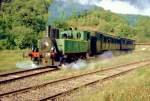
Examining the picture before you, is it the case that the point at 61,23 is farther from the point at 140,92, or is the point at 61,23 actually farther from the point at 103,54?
the point at 140,92

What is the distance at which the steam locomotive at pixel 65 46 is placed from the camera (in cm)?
2236

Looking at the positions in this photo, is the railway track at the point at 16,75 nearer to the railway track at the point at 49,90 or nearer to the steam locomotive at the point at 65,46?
the steam locomotive at the point at 65,46

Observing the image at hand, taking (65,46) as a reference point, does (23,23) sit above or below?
above

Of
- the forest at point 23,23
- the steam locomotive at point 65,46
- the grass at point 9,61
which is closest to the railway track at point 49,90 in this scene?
the steam locomotive at point 65,46

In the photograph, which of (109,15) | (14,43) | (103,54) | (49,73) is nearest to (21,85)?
(49,73)

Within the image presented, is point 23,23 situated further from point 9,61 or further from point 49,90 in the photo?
point 49,90

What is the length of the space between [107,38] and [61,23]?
63.5ft

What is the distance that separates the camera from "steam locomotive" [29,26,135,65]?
2236 centimetres

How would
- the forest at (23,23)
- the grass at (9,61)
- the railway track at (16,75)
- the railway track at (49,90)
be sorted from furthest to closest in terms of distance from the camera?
the forest at (23,23) → the grass at (9,61) → the railway track at (16,75) → the railway track at (49,90)

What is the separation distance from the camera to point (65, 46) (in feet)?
75.6

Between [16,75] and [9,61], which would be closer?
[16,75]

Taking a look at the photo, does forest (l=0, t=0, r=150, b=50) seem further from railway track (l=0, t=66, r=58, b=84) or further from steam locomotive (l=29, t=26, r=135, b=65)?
railway track (l=0, t=66, r=58, b=84)

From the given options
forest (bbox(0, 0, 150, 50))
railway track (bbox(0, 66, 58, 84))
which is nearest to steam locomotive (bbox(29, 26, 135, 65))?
railway track (bbox(0, 66, 58, 84))

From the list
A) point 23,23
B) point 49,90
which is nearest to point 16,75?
point 49,90
